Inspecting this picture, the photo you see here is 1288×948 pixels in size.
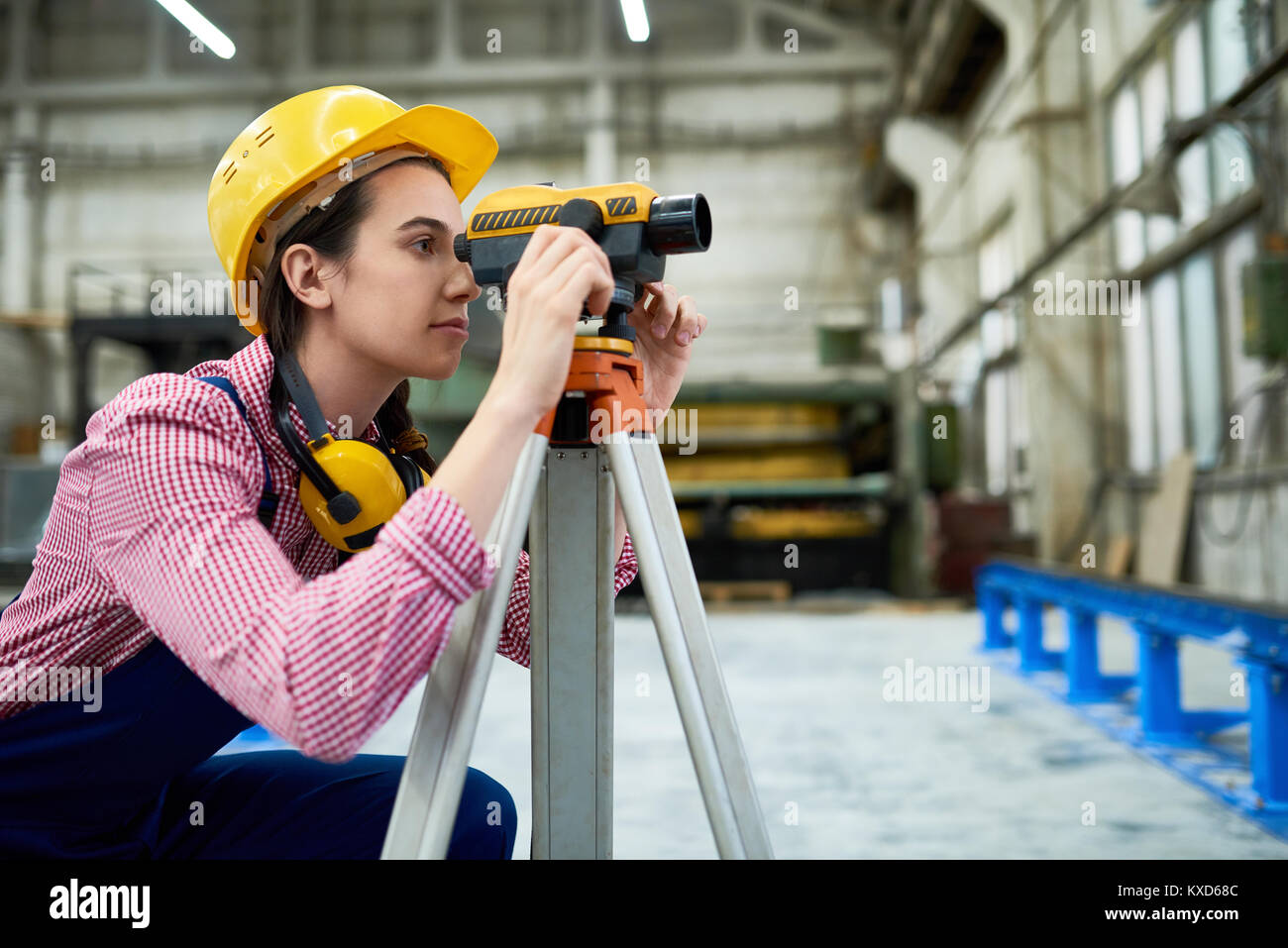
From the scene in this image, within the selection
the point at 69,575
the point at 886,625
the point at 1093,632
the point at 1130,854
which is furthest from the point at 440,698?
the point at 886,625

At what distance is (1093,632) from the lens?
4188mm

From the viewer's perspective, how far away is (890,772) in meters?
3.04

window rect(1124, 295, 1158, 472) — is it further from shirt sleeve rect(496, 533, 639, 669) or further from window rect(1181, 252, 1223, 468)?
shirt sleeve rect(496, 533, 639, 669)

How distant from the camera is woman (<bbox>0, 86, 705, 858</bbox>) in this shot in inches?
30.2

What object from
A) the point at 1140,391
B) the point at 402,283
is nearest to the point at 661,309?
the point at 402,283

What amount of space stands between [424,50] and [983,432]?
884cm

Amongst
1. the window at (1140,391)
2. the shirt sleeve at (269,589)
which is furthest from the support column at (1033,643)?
the shirt sleeve at (269,589)

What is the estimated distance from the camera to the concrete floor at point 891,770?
7.77ft

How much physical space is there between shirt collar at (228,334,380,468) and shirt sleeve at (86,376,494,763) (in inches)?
5.0

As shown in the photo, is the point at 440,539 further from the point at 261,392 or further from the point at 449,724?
the point at 261,392

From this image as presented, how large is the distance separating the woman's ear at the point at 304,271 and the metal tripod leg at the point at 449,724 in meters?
0.36

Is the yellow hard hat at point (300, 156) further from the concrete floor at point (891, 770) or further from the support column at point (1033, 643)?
the support column at point (1033, 643)

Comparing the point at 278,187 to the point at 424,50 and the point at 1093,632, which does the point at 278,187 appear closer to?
the point at 1093,632
